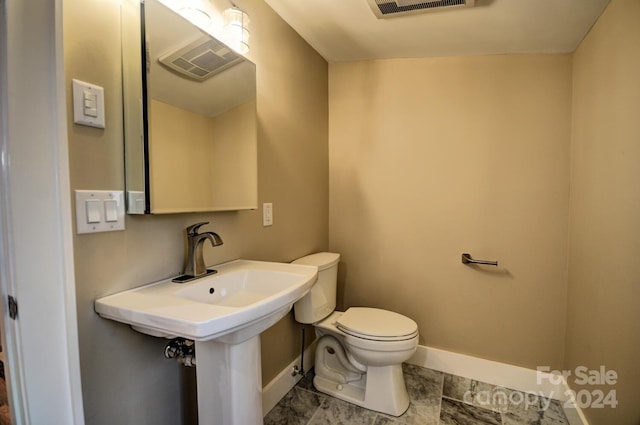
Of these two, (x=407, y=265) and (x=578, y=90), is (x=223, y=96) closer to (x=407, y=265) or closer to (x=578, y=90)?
(x=407, y=265)

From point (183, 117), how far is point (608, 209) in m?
1.79

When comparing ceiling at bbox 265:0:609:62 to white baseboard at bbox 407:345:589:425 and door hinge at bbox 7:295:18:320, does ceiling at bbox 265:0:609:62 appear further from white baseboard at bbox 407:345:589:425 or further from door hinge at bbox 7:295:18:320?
white baseboard at bbox 407:345:589:425

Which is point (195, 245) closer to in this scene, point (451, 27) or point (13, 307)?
point (13, 307)

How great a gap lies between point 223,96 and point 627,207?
5.45 feet

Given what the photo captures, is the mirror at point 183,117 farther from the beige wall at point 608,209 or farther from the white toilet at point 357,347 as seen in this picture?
the beige wall at point 608,209

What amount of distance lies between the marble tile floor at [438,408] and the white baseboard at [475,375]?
0.04 meters

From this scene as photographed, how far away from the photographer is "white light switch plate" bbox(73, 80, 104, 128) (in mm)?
840

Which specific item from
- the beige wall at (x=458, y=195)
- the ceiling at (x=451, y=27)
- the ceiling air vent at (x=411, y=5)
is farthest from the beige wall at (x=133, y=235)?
the beige wall at (x=458, y=195)

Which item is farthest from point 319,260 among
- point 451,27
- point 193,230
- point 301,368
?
point 451,27

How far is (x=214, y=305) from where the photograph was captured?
0.88 m

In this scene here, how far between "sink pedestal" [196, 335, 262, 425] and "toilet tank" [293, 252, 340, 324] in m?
0.76

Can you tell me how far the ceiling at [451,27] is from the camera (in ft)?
4.82

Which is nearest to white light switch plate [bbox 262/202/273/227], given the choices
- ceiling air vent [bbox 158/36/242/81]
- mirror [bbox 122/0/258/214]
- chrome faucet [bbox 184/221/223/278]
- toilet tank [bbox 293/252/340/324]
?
mirror [bbox 122/0/258/214]

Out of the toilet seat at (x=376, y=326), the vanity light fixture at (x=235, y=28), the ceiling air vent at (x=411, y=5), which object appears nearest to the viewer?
the vanity light fixture at (x=235, y=28)
